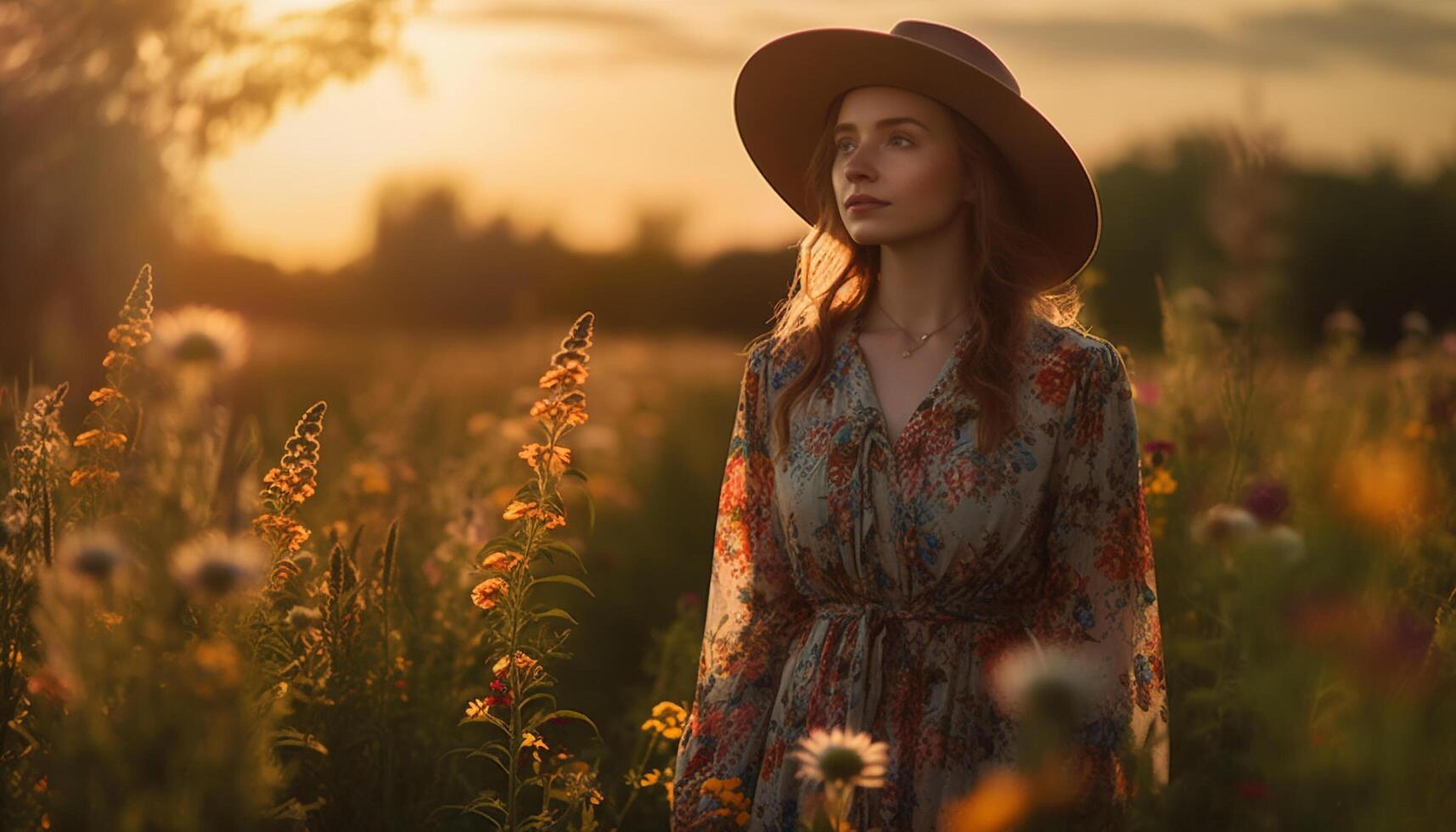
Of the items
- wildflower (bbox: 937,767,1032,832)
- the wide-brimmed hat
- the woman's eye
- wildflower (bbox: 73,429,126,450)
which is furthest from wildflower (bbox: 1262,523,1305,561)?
wildflower (bbox: 73,429,126,450)

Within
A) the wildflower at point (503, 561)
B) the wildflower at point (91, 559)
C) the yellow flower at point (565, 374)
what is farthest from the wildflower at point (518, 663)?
the wildflower at point (91, 559)

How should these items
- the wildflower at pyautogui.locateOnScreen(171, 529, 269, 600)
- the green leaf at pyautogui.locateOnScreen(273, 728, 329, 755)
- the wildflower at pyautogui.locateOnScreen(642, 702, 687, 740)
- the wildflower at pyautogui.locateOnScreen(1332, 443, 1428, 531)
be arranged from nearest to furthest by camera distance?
the wildflower at pyautogui.locateOnScreen(171, 529, 269, 600)
the green leaf at pyautogui.locateOnScreen(273, 728, 329, 755)
the wildflower at pyautogui.locateOnScreen(642, 702, 687, 740)
the wildflower at pyautogui.locateOnScreen(1332, 443, 1428, 531)

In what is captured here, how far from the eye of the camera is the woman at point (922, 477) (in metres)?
2.15

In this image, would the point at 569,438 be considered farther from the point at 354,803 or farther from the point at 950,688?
the point at 950,688

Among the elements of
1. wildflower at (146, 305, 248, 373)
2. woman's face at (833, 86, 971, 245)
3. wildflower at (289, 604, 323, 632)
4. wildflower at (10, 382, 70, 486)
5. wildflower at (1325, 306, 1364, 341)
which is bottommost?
wildflower at (289, 604, 323, 632)

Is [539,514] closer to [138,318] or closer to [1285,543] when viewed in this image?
[138,318]

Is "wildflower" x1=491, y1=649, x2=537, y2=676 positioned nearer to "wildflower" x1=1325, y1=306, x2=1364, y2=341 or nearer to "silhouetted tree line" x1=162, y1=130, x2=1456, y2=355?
"wildflower" x1=1325, y1=306, x2=1364, y2=341

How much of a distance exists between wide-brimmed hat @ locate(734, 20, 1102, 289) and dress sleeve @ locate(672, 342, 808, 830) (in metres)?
0.49

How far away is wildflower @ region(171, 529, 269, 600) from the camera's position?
134 cm

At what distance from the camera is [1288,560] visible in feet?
5.02

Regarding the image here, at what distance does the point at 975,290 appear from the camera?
2383 mm

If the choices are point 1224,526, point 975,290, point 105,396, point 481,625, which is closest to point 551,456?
point 105,396

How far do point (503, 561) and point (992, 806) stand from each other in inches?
37.6

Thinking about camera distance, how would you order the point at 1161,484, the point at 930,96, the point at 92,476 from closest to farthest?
the point at 92,476 < the point at 930,96 < the point at 1161,484
